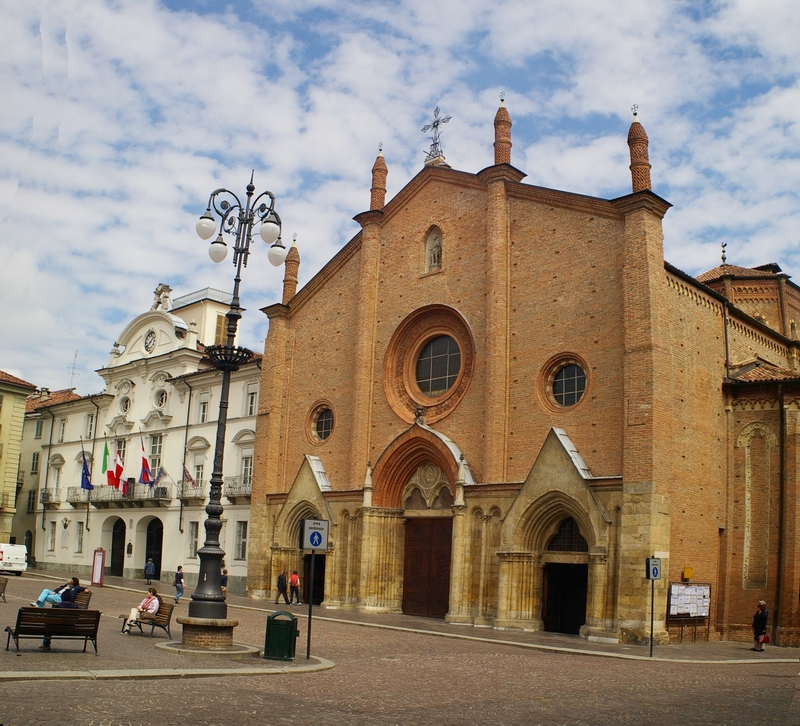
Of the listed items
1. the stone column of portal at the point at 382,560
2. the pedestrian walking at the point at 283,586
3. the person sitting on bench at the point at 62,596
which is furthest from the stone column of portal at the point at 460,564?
the person sitting on bench at the point at 62,596

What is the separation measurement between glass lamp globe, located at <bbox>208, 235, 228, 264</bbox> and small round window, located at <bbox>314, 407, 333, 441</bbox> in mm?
14749

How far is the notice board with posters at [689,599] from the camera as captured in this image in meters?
21.8

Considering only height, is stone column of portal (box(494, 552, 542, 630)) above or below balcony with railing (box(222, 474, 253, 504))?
below

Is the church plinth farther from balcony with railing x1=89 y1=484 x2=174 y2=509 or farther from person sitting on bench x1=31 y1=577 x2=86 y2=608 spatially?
balcony with railing x1=89 y1=484 x2=174 y2=509

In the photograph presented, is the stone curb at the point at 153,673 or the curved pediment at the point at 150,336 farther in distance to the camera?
the curved pediment at the point at 150,336

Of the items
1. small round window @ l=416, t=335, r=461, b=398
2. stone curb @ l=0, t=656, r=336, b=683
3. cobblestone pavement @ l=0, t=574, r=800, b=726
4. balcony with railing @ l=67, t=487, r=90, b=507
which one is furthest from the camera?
balcony with railing @ l=67, t=487, r=90, b=507

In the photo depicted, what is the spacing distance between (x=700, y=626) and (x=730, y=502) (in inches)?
156

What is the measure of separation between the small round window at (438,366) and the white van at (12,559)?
22.4 metres

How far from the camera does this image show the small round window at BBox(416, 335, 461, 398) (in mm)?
28000

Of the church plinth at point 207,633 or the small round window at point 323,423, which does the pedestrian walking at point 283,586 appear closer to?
the small round window at point 323,423

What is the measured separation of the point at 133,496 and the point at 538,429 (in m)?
25.0

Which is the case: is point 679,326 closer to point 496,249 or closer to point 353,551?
point 496,249

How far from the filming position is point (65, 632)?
1355 centimetres

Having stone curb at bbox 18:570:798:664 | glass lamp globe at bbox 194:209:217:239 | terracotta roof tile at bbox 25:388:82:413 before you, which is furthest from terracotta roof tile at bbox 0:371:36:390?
glass lamp globe at bbox 194:209:217:239
